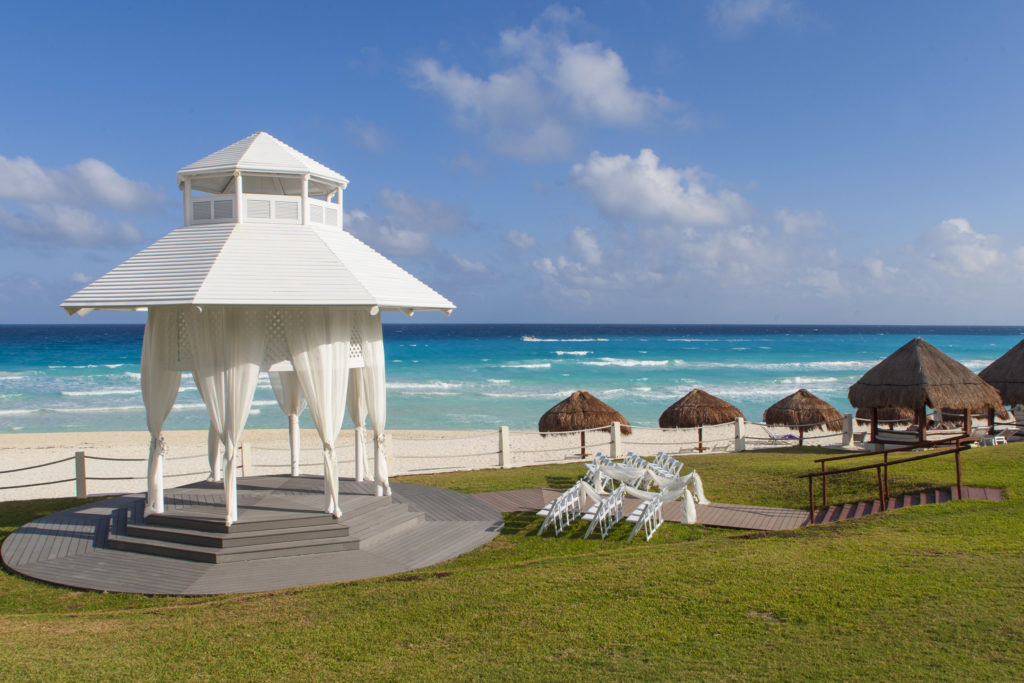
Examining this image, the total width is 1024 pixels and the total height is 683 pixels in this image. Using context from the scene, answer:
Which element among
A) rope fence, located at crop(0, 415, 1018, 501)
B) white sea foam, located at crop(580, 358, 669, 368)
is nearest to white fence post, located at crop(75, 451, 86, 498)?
rope fence, located at crop(0, 415, 1018, 501)

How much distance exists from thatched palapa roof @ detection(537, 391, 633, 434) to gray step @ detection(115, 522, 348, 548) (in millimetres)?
10267

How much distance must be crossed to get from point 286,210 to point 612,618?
7.18m

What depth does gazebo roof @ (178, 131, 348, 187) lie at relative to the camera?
937 cm

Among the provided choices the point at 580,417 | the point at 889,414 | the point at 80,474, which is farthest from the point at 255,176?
the point at 889,414

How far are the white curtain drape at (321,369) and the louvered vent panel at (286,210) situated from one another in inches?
65.1

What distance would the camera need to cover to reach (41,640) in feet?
19.0

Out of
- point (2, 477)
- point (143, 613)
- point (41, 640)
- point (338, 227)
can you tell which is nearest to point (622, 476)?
point (338, 227)

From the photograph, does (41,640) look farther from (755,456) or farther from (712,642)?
(755,456)

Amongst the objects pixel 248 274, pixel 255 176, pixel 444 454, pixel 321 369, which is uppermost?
pixel 255 176

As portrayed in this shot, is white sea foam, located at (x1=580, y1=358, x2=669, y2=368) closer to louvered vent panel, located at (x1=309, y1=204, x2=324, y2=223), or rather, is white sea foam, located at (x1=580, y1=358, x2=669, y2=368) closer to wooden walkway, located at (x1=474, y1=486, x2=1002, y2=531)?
wooden walkway, located at (x1=474, y1=486, x2=1002, y2=531)

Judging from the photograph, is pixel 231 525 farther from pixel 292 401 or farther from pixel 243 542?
pixel 292 401

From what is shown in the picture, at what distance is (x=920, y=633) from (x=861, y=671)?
0.92 m

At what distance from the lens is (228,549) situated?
327 inches

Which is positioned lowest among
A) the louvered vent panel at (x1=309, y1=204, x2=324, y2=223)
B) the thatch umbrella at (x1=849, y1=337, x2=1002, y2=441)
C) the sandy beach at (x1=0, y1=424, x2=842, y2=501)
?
the sandy beach at (x1=0, y1=424, x2=842, y2=501)
